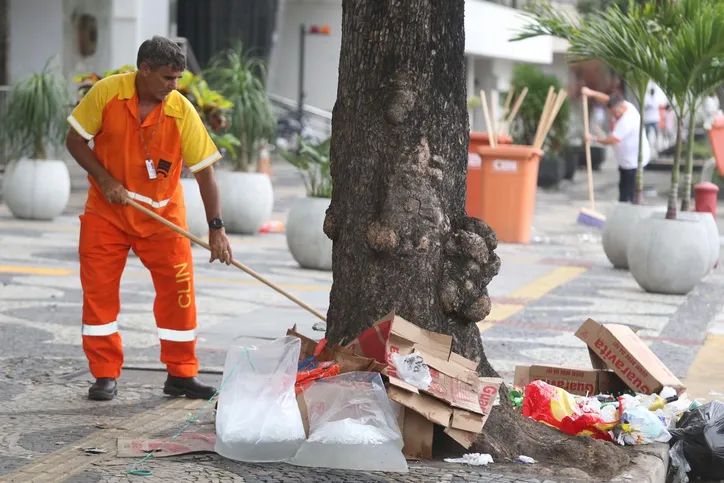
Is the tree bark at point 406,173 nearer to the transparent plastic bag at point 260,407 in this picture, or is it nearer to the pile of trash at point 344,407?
the pile of trash at point 344,407

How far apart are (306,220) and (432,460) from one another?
642 cm

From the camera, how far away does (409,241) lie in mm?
5230

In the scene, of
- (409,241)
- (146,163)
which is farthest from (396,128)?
(146,163)

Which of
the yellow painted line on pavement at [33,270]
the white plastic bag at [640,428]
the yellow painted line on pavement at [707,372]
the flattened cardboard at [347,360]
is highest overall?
the flattened cardboard at [347,360]

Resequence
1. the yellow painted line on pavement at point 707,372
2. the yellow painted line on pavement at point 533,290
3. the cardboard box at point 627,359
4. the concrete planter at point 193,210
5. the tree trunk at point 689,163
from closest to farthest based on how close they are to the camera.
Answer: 1. the cardboard box at point 627,359
2. the yellow painted line on pavement at point 707,372
3. the yellow painted line on pavement at point 533,290
4. the tree trunk at point 689,163
5. the concrete planter at point 193,210

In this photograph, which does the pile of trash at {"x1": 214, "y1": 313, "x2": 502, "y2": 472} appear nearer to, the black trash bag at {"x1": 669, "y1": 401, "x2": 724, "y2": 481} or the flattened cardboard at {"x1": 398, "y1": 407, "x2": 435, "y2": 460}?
the flattened cardboard at {"x1": 398, "y1": 407, "x2": 435, "y2": 460}

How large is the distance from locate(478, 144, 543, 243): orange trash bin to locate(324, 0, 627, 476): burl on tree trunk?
Answer: 30.0ft

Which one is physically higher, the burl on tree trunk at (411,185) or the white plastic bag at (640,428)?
the burl on tree trunk at (411,185)

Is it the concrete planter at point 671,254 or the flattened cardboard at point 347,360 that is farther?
the concrete planter at point 671,254

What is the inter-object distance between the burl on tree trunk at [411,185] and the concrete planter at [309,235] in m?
5.78

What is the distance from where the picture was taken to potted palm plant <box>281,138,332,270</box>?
11195 millimetres

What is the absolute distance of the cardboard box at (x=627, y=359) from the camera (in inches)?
226

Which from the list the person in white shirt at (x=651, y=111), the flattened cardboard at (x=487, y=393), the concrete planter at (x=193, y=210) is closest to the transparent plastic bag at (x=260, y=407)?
the flattened cardboard at (x=487, y=393)

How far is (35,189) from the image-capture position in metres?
14.2
